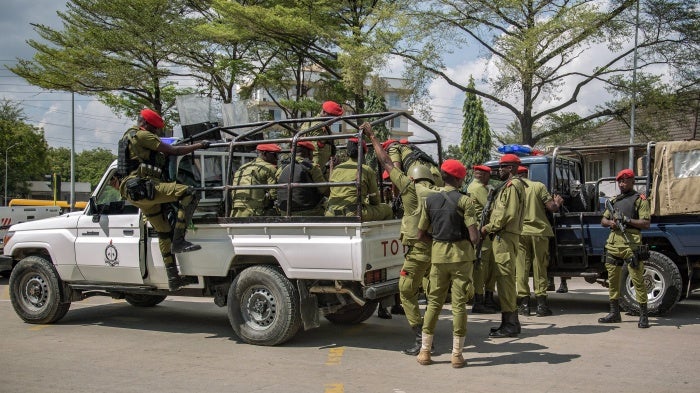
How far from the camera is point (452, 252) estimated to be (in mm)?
5828

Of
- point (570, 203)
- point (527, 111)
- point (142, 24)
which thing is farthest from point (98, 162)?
point (570, 203)

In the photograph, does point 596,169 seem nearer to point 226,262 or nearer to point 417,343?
point 417,343

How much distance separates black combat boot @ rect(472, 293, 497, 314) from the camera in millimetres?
8938

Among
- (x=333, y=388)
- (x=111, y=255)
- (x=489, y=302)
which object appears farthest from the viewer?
(x=489, y=302)

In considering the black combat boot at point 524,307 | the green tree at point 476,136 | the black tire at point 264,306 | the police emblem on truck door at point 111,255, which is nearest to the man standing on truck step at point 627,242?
the black combat boot at point 524,307

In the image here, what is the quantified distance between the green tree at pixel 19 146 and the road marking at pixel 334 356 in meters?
47.5

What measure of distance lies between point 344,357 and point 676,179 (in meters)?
5.05

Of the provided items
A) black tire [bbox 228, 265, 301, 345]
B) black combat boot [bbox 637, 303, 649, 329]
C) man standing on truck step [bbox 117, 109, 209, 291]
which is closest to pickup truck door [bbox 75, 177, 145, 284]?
man standing on truck step [bbox 117, 109, 209, 291]

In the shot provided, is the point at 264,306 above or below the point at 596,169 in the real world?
below

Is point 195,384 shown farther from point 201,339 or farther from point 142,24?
point 142,24

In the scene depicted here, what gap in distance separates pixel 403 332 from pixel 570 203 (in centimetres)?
365

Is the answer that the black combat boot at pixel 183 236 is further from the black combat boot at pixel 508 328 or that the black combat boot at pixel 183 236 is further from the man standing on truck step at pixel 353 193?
the black combat boot at pixel 508 328

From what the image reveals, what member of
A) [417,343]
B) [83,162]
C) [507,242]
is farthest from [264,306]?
[83,162]

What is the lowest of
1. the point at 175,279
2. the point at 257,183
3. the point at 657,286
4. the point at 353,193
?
the point at 657,286
